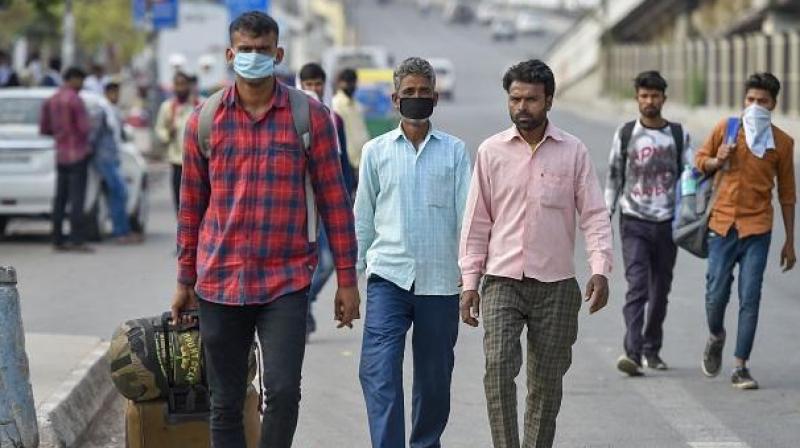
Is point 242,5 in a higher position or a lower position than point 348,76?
higher

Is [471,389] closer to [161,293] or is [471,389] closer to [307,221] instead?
[307,221]

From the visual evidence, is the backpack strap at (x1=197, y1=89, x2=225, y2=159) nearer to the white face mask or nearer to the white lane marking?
the white lane marking

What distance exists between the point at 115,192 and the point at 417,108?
12.5 meters

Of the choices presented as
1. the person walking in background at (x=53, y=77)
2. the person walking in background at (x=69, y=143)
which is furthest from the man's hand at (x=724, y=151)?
the person walking in background at (x=53, y=77)

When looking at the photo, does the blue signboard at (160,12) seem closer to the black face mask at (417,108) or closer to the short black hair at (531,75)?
the black face mask at (417,108)

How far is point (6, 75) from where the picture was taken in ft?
96.1

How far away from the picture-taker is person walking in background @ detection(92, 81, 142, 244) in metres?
19.4

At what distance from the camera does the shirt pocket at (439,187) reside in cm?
750

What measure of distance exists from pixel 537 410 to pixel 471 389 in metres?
3.11

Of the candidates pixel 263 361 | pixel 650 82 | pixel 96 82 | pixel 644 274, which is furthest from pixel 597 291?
pixel 96 82

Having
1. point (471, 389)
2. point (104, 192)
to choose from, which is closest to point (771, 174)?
point (471, 389)

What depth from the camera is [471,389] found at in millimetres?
10508

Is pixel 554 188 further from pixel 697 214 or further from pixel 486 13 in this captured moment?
pixel 486 13

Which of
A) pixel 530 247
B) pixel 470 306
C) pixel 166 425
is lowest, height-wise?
pixel 166 425
